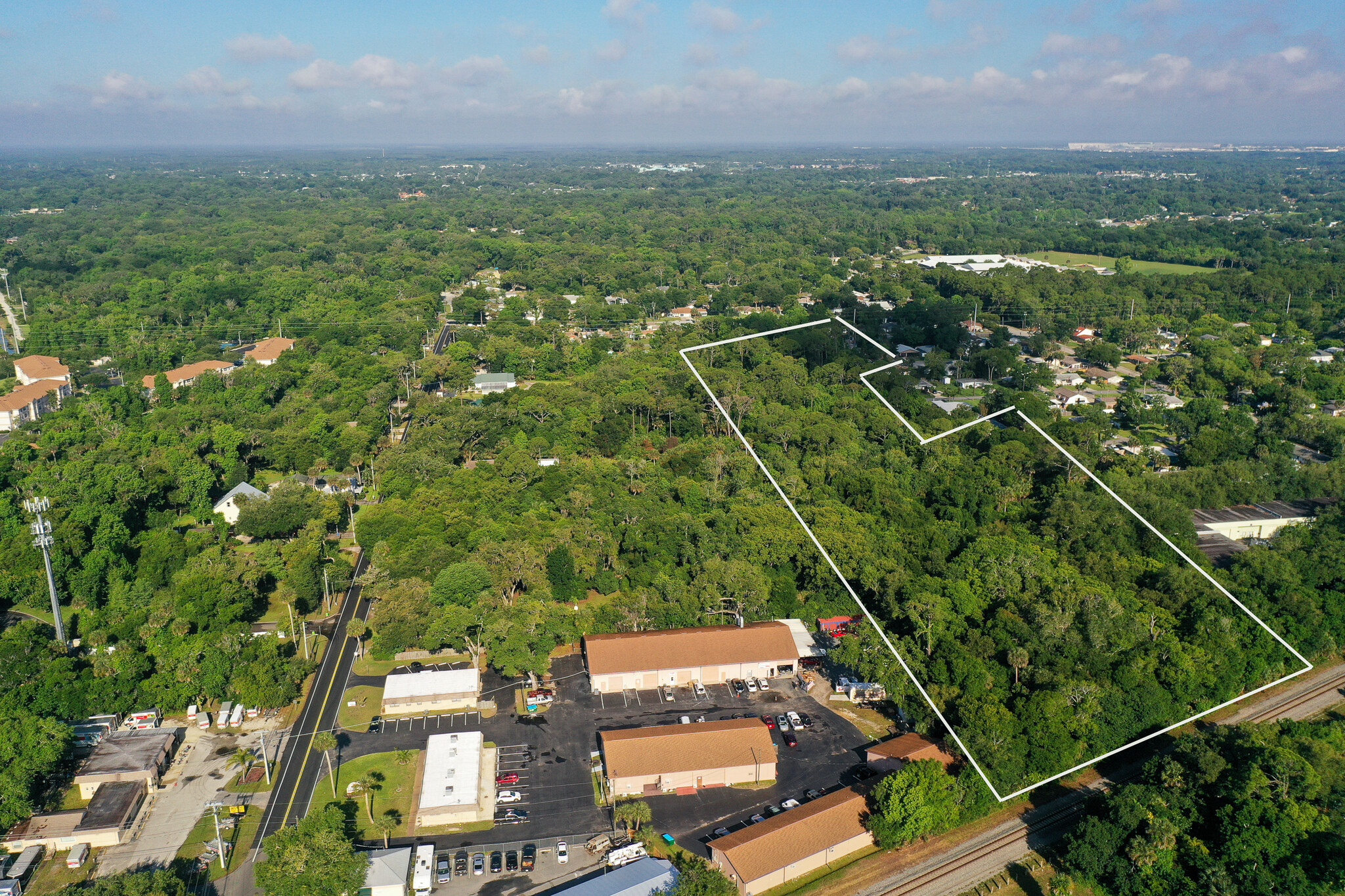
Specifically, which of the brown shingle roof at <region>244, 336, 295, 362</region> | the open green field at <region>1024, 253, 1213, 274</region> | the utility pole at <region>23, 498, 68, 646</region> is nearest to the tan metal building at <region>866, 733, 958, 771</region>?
the utility pole at <region>23, 498, 68, 646</region>

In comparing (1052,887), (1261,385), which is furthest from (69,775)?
(1261,385)

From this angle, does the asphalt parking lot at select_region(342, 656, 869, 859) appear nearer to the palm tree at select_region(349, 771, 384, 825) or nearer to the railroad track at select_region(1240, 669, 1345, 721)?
the palm tree at select_region(349, 771, 384, 825)

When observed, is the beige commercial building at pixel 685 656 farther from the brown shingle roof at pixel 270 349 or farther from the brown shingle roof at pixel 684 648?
the brown shingle roof at pixel 270 349

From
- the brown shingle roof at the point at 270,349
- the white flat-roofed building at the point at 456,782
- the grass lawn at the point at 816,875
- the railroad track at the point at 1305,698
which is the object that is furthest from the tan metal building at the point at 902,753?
the brown shingle roof at the point at 270,349

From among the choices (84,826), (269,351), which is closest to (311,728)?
(84,826)

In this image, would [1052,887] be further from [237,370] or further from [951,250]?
[951,250]
